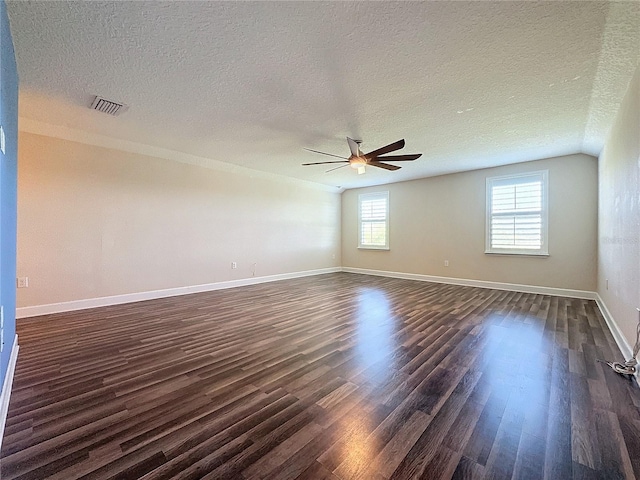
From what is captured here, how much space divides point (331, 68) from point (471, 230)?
505 centimetres

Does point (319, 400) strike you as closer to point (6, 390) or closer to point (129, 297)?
point (6, 390)

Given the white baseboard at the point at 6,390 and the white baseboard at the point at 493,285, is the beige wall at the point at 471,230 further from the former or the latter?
the white baseboard at the point at 6,390

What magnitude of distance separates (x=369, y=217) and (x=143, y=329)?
606 cm

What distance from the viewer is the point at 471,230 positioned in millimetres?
6117

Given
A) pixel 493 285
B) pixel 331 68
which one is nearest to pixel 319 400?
pixel 331 68

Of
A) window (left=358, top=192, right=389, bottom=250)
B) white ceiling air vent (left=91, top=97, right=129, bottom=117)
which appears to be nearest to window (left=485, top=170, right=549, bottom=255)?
window (left=358, top=192, right=389, bottom=250)

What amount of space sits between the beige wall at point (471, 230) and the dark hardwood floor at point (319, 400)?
182cm

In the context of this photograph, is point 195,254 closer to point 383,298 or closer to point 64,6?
point 383,298

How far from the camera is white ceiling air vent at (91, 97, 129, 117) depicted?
10.00 feet

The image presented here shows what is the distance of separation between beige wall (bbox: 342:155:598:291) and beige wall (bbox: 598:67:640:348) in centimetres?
95

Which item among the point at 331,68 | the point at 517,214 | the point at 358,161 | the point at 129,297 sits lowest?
the point at 129,297

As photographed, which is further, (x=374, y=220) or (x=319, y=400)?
(x=374, y=220)

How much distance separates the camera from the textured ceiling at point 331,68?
1850mm

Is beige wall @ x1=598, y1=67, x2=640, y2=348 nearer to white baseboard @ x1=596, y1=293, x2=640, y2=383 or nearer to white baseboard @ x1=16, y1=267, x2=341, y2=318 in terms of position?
white baseboard @ x1=596, y1=293, x2=640, y2=383
